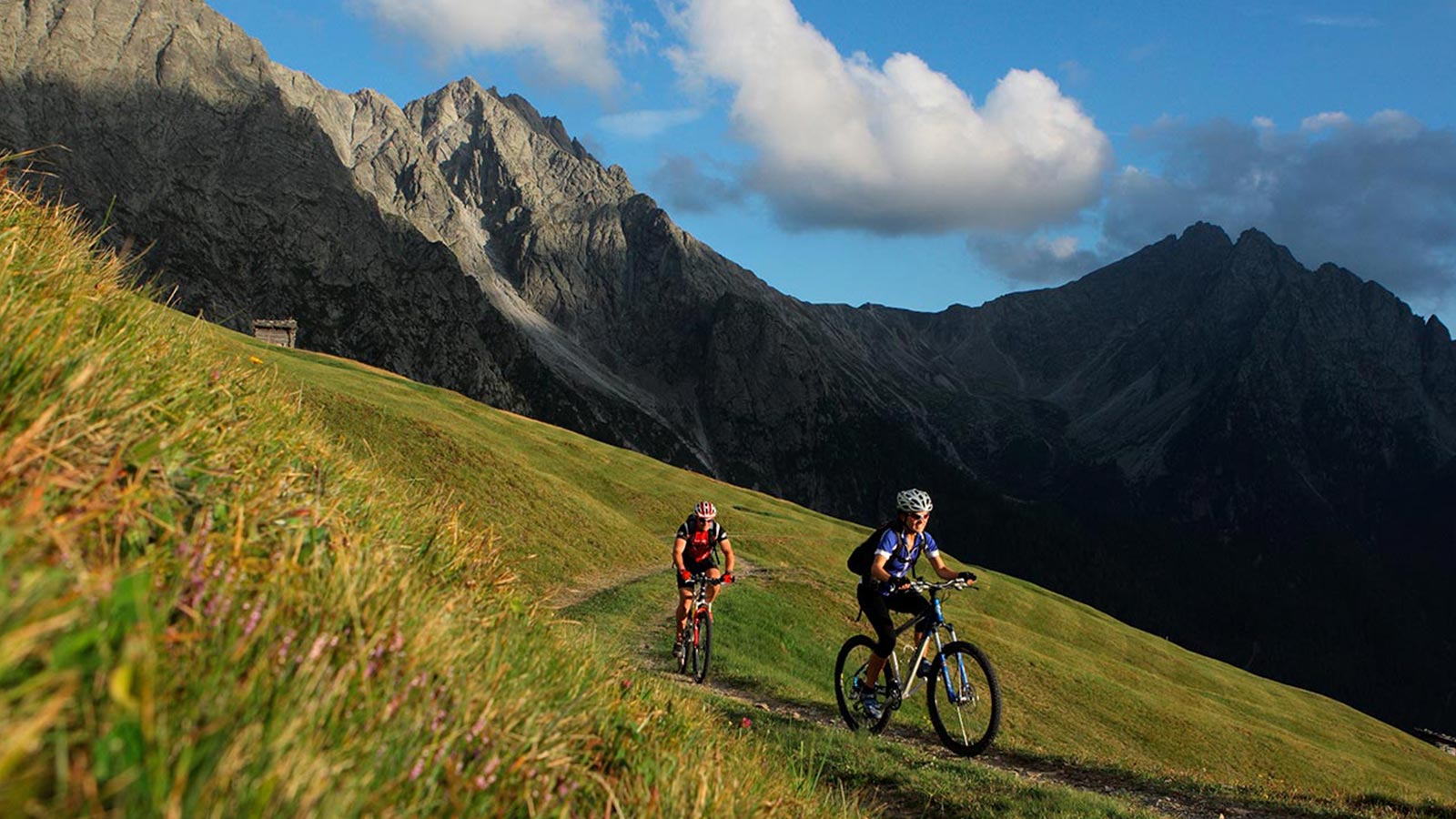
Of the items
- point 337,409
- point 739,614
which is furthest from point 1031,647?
point 337,409

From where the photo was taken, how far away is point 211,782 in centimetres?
227

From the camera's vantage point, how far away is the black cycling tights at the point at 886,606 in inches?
545

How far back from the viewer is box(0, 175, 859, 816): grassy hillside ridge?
2232 mm

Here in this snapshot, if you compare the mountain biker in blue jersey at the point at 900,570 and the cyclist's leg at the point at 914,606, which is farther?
the cyclist's leg at the point at 914,606

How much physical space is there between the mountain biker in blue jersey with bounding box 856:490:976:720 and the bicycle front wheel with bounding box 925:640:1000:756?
1.41 feet

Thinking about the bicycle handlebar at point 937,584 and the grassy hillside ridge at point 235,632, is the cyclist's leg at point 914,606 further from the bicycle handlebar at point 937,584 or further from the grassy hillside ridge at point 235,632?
the grassy hillside ridge at point 235,632

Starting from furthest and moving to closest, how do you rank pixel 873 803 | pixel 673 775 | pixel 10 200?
1. pixel 873 803
2. pixel 10 200
3. pixel 673 775

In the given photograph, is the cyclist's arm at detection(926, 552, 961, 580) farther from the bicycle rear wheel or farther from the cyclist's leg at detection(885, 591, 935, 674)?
the bicycle rear wheel

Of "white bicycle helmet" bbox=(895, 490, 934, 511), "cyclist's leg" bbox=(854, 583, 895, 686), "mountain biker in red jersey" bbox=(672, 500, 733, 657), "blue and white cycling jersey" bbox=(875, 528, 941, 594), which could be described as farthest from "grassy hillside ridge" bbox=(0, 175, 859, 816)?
"mountain biker in red jersey" bbox=(672, 500, 733, 657)

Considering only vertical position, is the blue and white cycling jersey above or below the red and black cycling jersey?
above

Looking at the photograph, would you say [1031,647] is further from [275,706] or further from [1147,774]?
[275,706]

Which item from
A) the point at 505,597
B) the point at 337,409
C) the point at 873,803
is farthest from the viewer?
the point at 337,409

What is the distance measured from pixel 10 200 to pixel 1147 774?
17208 millimetres

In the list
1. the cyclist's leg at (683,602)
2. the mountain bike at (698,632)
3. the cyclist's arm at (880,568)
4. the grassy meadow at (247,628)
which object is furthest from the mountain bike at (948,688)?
the cyclist's leg at (683,602)
